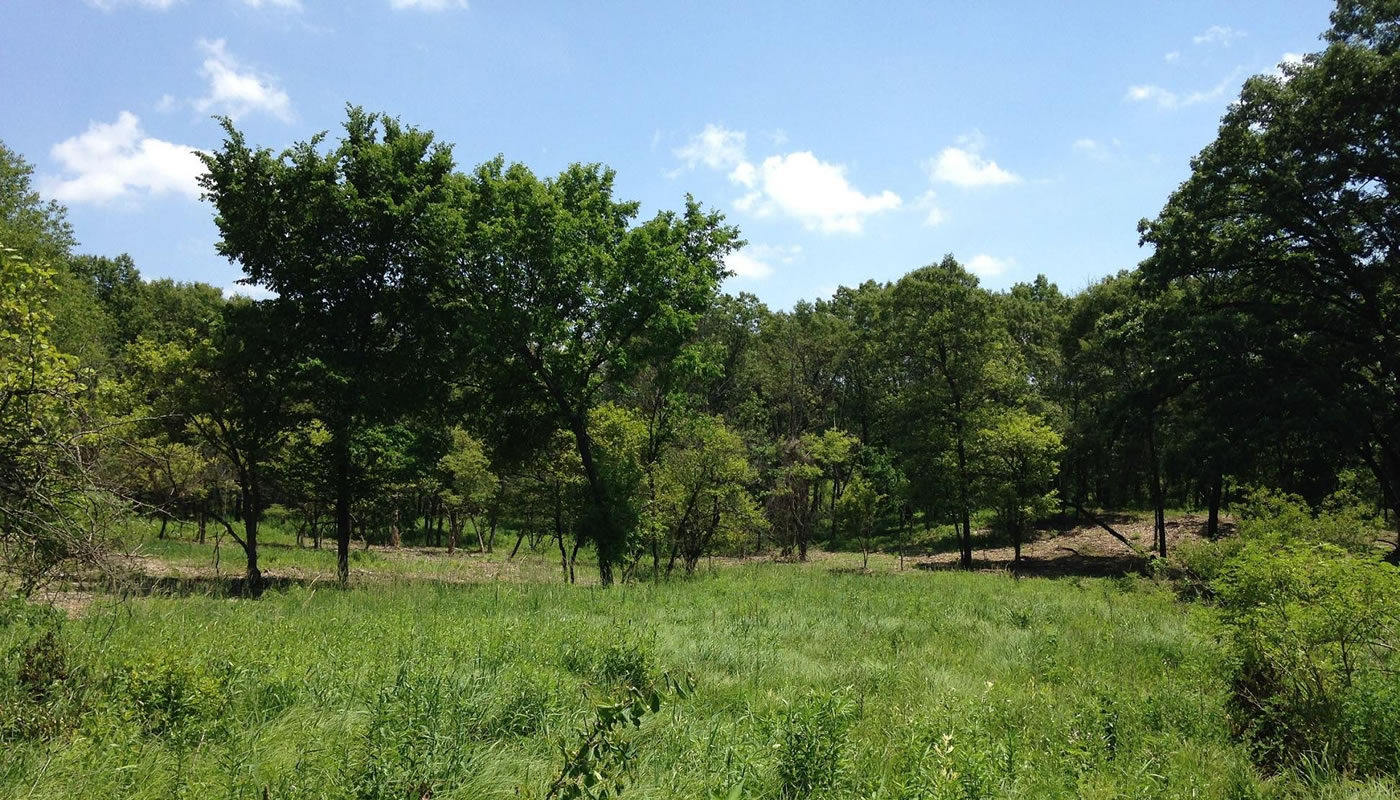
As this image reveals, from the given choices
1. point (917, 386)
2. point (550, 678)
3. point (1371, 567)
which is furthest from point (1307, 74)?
point (550, 678)

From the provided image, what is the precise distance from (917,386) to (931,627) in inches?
768

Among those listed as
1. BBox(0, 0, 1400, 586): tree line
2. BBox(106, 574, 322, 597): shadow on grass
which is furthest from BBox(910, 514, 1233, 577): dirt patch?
BBox(106, 574, 322, 597): shadow on grass

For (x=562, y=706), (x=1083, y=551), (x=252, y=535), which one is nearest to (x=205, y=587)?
(x=252, y=535)

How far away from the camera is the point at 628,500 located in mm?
18828

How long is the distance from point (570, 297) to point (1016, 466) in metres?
18.0

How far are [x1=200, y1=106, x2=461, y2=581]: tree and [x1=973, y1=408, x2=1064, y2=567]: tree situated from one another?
64.7 feet

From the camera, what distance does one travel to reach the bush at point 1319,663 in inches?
203

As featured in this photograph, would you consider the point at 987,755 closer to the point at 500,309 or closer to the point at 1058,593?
the point at 1058,593

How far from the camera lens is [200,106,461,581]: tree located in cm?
1697

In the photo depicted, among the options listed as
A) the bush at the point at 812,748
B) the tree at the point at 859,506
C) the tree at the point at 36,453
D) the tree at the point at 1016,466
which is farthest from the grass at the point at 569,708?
the tree at the point at 859,506

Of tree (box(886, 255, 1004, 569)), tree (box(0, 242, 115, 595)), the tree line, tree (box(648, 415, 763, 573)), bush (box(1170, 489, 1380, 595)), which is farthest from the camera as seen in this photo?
tree (box(886, 255, 1004, 569))

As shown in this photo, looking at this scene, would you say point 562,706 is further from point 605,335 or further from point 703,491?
point 703,491

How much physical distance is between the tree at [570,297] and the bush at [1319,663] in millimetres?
13207

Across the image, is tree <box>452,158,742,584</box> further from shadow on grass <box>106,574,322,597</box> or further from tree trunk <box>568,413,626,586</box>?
shadow on grass <box>106,574,322,597</box>
